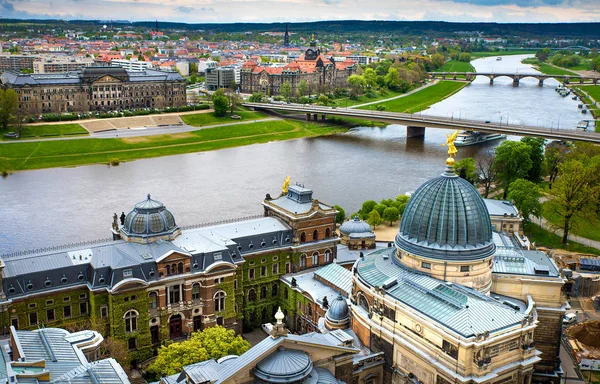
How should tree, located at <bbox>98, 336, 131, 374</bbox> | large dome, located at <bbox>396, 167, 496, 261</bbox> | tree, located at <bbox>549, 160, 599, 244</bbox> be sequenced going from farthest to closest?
1. tree, located at <bbox>549, 160, 599, 244</bbox>
2. tree, located at <bbox>98, 336, 131, 374</bbox>
3. large dome, located at <bbox>396, 167, 496, 261</bbox>

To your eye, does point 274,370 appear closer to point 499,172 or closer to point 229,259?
point 229,259

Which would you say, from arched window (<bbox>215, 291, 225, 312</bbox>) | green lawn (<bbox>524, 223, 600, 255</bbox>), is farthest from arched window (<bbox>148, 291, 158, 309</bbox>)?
green lawn (<bbox>524, 223, 600, 255</bbox>)

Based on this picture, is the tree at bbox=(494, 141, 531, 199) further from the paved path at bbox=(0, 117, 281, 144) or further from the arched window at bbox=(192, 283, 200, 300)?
the paved path at bbox=(0, 117, 281, 144)

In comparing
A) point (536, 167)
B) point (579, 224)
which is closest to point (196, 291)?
point (579, 224)

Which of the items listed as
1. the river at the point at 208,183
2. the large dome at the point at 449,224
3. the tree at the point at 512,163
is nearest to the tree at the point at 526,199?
the tree at the point at 512,163

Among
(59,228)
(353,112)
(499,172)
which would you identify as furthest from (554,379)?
(353,112)

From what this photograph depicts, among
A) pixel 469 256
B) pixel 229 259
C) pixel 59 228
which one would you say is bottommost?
→ pixel 59 228

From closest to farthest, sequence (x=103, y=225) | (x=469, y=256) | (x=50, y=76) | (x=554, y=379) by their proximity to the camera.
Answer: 1. (x=469, y=256)
2. (x=554, y=379)
3. (x=103, y=225)
4. (x=50, y=76)
